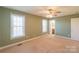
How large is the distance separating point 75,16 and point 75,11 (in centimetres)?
11

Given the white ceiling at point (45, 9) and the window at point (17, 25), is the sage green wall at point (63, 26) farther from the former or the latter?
the window at point (17, 25)

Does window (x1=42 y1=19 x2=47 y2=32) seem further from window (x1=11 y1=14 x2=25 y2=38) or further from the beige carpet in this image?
window (x1=11 y1=14 x2=25 y2=38)

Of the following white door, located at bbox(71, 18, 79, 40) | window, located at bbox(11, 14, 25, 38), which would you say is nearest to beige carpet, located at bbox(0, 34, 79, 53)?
white door, located at bbox(71, 18, 79, 40)

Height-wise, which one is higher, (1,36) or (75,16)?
(75,16)

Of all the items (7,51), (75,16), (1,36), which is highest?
(75,16)

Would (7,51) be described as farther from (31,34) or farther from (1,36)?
(31,34)

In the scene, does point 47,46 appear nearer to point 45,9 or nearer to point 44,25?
point 44,25

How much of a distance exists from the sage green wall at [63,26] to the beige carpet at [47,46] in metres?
0.16

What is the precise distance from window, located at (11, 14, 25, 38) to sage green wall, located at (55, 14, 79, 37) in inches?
30.4

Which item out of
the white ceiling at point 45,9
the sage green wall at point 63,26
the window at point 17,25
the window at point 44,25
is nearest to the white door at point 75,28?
the sage green wall at point 63,26

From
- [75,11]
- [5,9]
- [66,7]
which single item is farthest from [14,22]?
[75,11]

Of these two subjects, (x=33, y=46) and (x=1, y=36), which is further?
(x=33, y=46)

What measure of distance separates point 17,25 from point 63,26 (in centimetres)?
103
